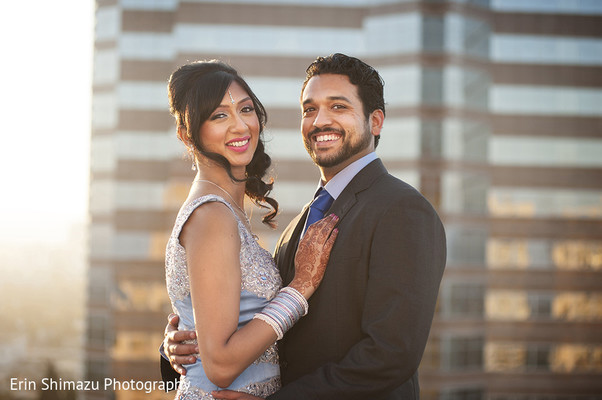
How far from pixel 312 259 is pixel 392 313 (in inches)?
17.9

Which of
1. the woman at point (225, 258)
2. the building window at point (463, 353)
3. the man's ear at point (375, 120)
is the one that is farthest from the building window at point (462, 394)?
the woman at point (225, 258)

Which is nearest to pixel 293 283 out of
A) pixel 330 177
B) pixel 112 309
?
pixel 330 177

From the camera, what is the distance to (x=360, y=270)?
105 inches

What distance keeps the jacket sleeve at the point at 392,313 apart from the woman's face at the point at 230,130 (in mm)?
865

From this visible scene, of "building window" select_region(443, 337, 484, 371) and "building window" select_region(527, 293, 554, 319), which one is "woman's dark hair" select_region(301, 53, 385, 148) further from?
"building window" select_region(527, 293, 554, 319)

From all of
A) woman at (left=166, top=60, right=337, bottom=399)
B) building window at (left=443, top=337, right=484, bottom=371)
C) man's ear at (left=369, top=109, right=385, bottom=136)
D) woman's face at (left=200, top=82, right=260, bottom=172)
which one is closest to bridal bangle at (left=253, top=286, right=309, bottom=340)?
woman at (left=166, top=60, right=337, bottom=399)

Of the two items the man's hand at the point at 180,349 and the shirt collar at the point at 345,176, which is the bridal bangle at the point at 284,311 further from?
the shirt collar at the point at 345,176

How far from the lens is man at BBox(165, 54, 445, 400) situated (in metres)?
2.45

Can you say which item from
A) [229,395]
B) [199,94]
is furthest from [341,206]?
[229,395]

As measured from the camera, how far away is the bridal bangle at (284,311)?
2.51 meters

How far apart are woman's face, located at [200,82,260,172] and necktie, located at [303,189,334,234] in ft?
1.41

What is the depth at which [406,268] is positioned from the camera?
8.13 feet

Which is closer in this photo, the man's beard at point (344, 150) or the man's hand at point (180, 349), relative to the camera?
the man's hand at point (180, 349)

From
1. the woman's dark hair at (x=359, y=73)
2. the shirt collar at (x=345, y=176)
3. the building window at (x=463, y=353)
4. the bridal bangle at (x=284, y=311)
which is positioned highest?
the woman's dark hair at (x=359, y=73)
